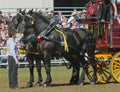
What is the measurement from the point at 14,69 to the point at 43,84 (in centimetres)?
115

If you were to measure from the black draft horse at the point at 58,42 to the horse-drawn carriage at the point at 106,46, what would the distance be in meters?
0.32

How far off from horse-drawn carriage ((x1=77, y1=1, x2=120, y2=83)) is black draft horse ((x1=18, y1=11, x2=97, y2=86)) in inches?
12.7

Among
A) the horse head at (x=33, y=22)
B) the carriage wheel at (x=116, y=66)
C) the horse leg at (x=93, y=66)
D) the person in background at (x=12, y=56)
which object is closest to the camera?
the person in background at (x=12, y=56)

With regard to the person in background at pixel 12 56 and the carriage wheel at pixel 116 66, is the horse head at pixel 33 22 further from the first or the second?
the carriage wheel at pixel 116 66

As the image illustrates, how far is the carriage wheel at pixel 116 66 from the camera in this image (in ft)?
57.3

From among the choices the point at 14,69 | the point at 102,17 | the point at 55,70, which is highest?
the point at 102,17

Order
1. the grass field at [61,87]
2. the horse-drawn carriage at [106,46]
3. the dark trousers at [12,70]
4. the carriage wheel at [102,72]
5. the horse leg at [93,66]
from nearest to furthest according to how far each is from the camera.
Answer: the grass field at [61,87] → the dark trousers at [12,70] → the horse-drawn carriage at [106,46] → the horse leg at [93,66] → the carriage wheel at [102,72]

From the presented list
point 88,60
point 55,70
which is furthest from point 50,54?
point 55,70

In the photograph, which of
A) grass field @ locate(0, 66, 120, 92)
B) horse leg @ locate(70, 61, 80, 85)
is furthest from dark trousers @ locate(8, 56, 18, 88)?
horse leg @ locate(70, 61, 80, 85)

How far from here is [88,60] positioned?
59.8 feet

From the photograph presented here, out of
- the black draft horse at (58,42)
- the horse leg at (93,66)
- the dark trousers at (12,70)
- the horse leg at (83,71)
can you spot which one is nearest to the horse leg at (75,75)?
the black draft horse at (58,42)

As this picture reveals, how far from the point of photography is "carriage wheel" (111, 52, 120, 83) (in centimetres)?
1745

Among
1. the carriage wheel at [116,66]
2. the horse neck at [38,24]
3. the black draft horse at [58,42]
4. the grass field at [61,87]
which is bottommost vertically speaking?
the grass field at [61,87]

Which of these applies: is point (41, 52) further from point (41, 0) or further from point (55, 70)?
point (41, 0)
